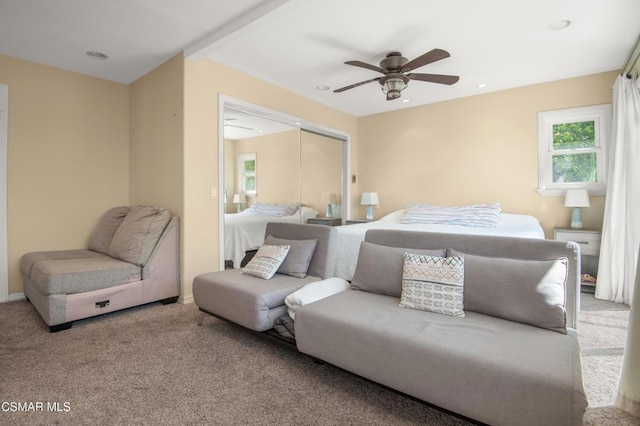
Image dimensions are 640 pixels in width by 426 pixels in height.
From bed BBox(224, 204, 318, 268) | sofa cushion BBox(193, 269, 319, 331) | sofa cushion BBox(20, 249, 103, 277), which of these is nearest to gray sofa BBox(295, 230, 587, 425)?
sofa cushion BBox(193, 269, 319, 331)

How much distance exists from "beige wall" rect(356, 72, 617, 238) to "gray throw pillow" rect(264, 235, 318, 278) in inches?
121

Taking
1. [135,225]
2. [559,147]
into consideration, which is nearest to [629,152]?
[559,147]

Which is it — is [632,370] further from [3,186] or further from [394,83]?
[3,186]

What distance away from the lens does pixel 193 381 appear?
1875mm

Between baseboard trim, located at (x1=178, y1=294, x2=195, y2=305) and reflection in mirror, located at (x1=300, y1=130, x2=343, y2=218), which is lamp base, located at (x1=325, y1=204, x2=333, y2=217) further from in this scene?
baseboard trim, located at (x1=178, y1=294, x2=195, y2=305)

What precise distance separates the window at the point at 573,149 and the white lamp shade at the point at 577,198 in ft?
0.80

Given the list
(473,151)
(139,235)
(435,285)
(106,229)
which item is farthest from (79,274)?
(473,151)

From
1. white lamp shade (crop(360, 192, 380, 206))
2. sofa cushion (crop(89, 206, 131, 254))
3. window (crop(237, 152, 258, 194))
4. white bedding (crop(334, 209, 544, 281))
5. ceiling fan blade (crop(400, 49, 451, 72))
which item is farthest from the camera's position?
white lamp shade (crop(360, 192, 380, 206))

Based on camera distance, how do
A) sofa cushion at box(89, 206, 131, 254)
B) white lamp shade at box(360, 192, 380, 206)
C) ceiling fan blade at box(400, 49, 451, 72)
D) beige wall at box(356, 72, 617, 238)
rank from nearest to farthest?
ceiling fan blade at box(400, 49, 451, 72), sofa cushion at box(89, 206, 131, 254), beige wall at box(356, 72, 617, 238), white lamp shade at box(360, 192, 380, 206)

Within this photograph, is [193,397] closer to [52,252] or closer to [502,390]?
[502,390]

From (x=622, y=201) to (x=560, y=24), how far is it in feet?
6.52

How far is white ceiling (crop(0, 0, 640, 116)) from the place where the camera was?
2570mm

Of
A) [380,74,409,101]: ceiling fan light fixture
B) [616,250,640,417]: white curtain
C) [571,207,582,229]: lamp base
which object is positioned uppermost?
[380,74,409,101]: ceiling fan light fixture

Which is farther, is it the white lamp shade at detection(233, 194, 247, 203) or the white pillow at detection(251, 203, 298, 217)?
the white pillow at detection(251, 203, 298, 217)
